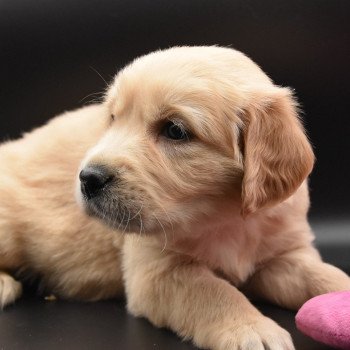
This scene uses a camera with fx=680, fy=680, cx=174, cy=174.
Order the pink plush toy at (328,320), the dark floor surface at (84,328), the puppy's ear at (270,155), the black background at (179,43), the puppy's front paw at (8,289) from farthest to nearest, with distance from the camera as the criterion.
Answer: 1. the black background at (179,43)
2. the puppy's front paw at (8,289)
3. the dark floor surface at (84,328)
4. the puppy's ear at (270,155)
5. the pink plush toy at (328,320)

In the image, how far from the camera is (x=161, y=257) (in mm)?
2799

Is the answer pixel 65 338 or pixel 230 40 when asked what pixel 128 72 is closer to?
pixel 65 338

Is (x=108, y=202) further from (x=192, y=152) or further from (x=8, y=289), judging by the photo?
(x=8, y=289)

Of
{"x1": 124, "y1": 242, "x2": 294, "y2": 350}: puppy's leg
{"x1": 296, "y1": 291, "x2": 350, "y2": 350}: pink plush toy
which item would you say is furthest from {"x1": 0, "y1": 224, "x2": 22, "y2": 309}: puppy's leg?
{"x1": 296, "y1": 291, "x2": 350, "y2": 350}: pink plush toy

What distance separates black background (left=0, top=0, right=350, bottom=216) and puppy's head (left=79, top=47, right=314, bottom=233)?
1598 millimetres

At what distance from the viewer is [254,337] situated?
7.80 feet

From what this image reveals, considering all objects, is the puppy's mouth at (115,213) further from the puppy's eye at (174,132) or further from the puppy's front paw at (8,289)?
the puppy's front paw at (8,289)

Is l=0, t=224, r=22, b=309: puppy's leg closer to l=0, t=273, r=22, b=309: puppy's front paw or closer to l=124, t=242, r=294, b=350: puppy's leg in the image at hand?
l=0, t=273, r=22, b=309: puppy's front paw

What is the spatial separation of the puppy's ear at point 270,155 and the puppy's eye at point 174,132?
0.23 metres

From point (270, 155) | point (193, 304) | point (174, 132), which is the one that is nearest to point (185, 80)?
point (174, 132)

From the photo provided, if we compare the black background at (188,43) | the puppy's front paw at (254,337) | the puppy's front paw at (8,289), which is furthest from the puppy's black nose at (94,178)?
the black background at (188,43)

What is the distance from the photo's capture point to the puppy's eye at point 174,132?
2.47 meters

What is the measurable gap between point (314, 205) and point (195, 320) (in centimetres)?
188

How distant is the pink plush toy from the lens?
2.34 meters
